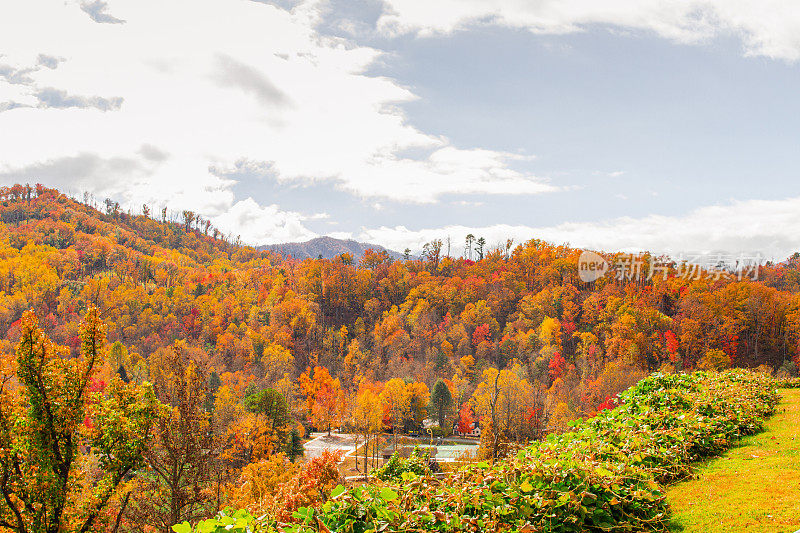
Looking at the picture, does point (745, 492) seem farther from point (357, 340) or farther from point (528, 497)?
point (357, 340)

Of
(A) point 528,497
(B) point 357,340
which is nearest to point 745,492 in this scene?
(A) point 528,497

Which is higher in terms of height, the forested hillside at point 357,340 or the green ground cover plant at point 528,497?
the green ground cover plant at point 528,497

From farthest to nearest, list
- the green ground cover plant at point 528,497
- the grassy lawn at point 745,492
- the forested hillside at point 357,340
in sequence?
the forested hillside at point 357,340 → the grassy lawn at point 745,492 → the green ground cover plant at point 528,497

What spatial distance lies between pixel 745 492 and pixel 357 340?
2689 inches


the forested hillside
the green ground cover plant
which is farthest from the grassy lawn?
the forested hillside

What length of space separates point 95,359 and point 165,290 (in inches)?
3717

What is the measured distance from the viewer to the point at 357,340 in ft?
231

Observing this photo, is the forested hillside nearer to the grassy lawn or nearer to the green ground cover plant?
the green ground cover plant

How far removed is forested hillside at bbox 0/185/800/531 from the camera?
22.0 metres

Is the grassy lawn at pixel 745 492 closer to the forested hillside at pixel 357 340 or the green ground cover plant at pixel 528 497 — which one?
the green ground cover plant at pixel 528 497

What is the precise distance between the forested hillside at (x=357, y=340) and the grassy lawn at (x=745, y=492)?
2710 millimetres

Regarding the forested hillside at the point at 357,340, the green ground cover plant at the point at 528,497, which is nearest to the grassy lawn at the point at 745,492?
the green ground cover plant at the point at 528,497

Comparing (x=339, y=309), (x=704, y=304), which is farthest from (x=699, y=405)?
(x=339, y=309)

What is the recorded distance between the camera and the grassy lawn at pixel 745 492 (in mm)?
2842
